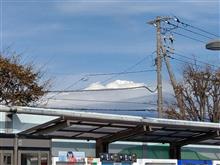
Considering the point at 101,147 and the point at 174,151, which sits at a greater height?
the point at 101,147

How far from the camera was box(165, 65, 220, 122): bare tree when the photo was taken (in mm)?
43625

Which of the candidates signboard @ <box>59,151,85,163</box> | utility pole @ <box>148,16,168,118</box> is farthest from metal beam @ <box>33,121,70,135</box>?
utility pole @ <box>148,16,168,118</box>

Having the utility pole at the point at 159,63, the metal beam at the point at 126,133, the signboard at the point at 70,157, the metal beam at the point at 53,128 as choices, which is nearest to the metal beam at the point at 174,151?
the metal beam at the point at 126,133

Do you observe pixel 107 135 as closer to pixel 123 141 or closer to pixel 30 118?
pixel 123 141

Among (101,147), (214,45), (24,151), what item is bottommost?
(24,151)

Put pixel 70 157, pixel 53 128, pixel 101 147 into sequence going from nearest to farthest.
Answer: pixel 53 128, pixel 70 157, pixel 101 147

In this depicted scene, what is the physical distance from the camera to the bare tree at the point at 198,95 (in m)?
43.6

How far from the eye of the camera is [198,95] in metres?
44.4

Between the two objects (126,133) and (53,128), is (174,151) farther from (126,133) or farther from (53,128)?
(53,128)

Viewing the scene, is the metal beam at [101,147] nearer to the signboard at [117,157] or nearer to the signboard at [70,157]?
the signboard at [117,157]

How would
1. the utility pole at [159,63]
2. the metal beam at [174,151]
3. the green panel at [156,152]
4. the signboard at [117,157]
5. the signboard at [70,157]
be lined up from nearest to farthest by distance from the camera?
A: the signboard at [70,157]
the signboard at [117,157]
the green panel at [156,152]
the metal beam at [174,151]
the utility pole at [159,63]

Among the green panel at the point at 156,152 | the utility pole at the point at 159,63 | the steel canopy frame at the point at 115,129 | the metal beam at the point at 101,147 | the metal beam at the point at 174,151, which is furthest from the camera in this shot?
the utility pole at the point at 159,63

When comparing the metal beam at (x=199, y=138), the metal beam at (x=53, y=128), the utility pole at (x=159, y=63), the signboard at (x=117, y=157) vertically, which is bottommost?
the signboard at (x=117, y=157)

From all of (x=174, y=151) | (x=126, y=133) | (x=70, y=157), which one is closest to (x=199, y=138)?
(x=174, y=151)
